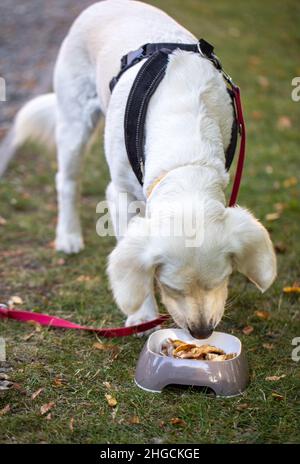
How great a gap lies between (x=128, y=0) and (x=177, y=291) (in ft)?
8.27

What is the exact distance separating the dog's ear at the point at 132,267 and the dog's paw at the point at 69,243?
1933 millimetres

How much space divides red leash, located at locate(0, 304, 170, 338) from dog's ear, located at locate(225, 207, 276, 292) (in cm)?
76

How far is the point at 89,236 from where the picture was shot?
505 cm

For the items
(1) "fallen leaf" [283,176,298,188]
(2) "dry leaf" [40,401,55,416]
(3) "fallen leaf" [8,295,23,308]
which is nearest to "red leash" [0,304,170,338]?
(3) "fallen leaf" [8,295,23,308]

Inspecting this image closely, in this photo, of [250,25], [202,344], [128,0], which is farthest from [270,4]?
[202,344]

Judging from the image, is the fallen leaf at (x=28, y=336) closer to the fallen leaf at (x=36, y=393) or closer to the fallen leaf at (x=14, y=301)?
the fallen leaf at (x=14, y=301)

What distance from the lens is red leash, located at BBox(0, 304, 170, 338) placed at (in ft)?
11.7

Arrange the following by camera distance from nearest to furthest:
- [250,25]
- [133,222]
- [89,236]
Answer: [133,222] → [89,236] → [250,25]

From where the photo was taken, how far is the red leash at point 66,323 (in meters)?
3.57

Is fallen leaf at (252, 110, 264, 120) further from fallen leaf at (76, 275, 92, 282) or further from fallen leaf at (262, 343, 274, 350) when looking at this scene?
fallen leaf at (262, 343, 274, 350)

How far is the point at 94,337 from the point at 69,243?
1.30m

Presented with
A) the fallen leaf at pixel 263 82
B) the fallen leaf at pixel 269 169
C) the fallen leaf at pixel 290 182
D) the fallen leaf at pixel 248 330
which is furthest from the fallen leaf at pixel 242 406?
the fallen leaf at pixel 263 82

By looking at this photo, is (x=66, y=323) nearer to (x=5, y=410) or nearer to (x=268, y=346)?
(x=5, y=410)
